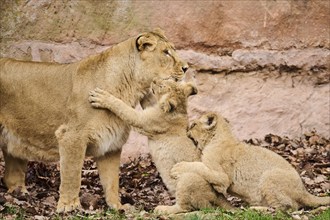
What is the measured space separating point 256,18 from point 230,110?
1179 mm

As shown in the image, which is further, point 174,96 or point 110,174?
point 110,174

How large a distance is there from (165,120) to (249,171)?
100 cm

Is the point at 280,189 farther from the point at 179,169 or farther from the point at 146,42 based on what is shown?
the point at 146,42

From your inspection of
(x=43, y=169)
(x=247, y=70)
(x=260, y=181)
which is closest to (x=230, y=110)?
(x=247, y=70)

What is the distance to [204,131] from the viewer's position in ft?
31.5

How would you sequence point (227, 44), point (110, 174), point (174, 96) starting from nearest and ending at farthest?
point (174, 96) < point (110, 174) < point (227, 44)

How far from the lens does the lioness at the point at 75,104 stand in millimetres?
9875

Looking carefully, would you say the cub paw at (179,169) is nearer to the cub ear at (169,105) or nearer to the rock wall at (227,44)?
the cub ear at (169,105)

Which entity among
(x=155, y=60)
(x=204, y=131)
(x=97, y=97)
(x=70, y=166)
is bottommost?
(x=70, y=166)

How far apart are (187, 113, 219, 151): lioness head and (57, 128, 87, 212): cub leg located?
3.56 ft

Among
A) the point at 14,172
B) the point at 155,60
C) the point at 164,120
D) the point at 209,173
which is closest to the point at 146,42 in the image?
the point at 155,60

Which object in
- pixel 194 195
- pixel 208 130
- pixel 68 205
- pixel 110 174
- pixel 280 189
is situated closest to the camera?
pixel 280 189

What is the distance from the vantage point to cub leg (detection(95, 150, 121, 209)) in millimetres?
10304

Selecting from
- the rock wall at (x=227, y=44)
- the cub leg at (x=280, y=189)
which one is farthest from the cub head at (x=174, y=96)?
the rock wall at (x=227, y=44)
